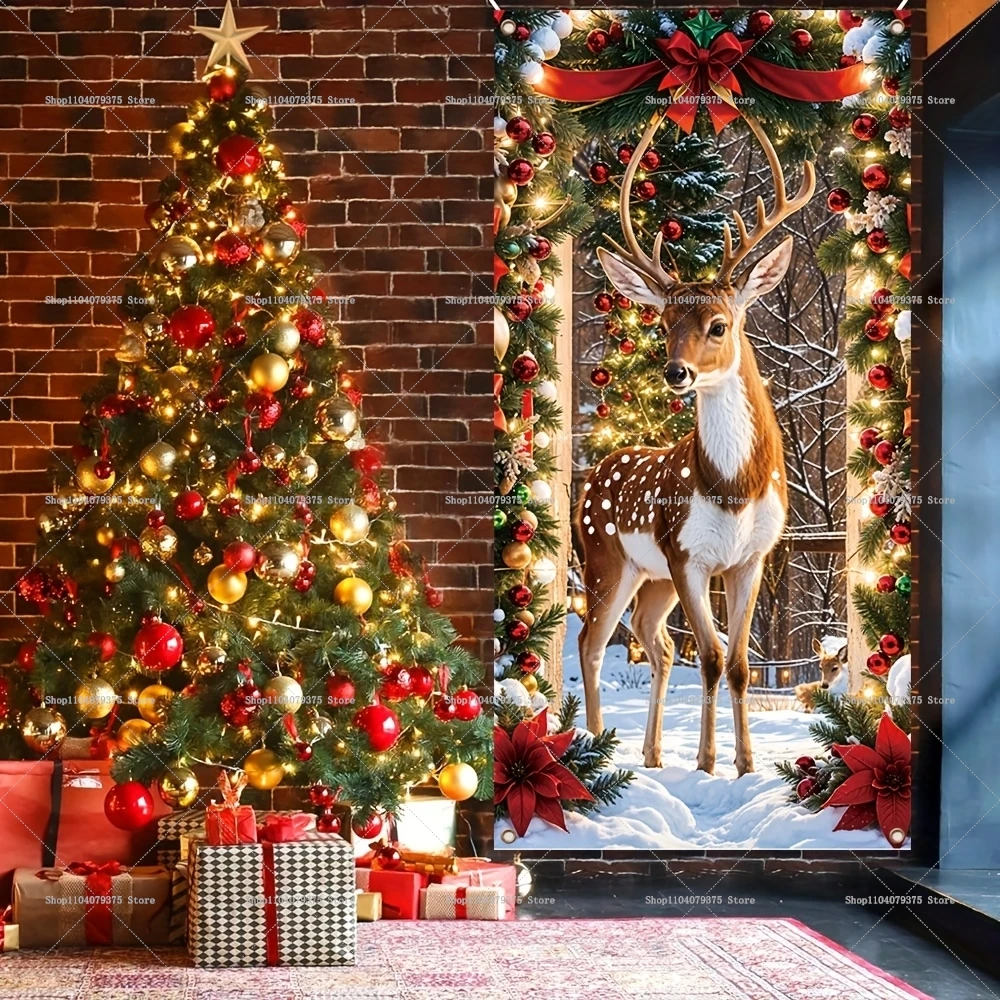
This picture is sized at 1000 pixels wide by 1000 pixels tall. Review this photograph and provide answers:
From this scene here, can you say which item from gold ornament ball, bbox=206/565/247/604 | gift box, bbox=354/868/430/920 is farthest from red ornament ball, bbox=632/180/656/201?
gift box, bbox=354/868/430/920

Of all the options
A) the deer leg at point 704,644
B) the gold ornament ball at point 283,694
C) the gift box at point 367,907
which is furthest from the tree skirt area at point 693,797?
the gold ornament ball at point 283,694

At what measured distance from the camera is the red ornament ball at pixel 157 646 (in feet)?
13.0

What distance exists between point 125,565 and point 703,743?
2039mm

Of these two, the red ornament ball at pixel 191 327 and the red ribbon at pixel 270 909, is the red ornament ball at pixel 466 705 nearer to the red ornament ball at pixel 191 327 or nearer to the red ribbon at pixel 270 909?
the red ribbon at pixel 270 909

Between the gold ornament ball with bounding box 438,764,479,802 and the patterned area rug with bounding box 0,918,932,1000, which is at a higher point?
the gold ornament ball with bounding box 438,764,479,802

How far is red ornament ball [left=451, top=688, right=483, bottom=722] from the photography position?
4.36 metres

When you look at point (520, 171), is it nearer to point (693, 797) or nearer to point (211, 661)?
point (211, 661)

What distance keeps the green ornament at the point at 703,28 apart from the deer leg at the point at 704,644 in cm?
181

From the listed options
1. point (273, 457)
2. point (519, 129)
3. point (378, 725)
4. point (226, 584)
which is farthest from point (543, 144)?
point (378, 725)

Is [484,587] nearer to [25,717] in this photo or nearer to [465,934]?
[465,934]

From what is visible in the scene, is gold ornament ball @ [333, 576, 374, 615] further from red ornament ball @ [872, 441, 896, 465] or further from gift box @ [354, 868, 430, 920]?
red ornament ball @ [872, 441, 896, 465]

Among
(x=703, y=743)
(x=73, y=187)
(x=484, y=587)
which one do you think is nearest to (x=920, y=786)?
(x=703, y=743)

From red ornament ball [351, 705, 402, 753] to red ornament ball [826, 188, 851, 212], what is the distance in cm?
234

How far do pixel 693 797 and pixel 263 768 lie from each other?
1.60 m
